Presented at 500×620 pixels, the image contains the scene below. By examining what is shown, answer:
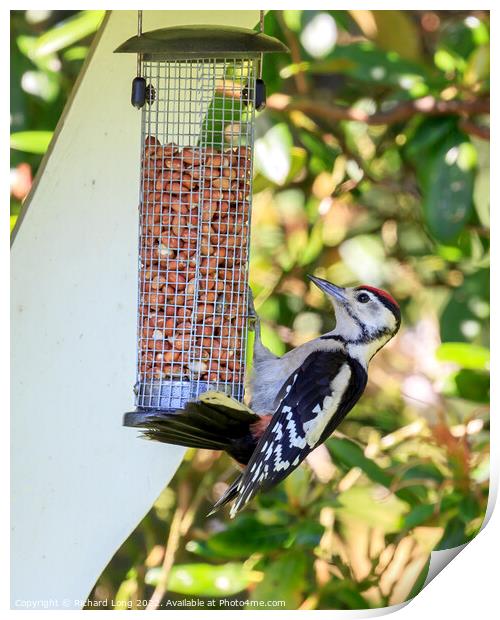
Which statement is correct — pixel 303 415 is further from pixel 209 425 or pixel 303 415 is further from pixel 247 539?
pixel 247 539

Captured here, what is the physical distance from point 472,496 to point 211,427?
3.52ft

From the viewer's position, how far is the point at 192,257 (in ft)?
7.14

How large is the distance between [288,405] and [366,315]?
361 mm

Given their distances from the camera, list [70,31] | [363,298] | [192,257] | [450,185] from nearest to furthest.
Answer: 1. [192,257]
2. [363,298]
3. [450,185]
4. [70,31]

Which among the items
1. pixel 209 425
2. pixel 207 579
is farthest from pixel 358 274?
pixel 209 425

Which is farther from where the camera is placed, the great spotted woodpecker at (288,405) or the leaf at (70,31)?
the leaf at (70,31)

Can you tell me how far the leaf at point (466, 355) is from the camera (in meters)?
2.74

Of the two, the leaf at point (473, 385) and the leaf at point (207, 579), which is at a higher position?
the leaf at point (473, 385)

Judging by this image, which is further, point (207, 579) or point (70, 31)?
point (207, 579)

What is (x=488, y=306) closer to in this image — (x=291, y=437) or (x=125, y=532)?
(x=291, y=437)

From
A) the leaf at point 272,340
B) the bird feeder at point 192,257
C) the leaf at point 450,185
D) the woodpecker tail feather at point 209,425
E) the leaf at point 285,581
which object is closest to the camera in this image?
the woodpecker tail feather at point 209,425

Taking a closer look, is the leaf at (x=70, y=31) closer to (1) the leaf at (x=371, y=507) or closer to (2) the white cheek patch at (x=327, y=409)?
(2) the white cheek patch at (x=327, y=409)

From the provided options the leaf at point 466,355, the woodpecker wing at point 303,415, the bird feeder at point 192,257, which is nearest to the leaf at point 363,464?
the leaf at point 466,355

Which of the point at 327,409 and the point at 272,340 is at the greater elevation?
the point at 272,340
